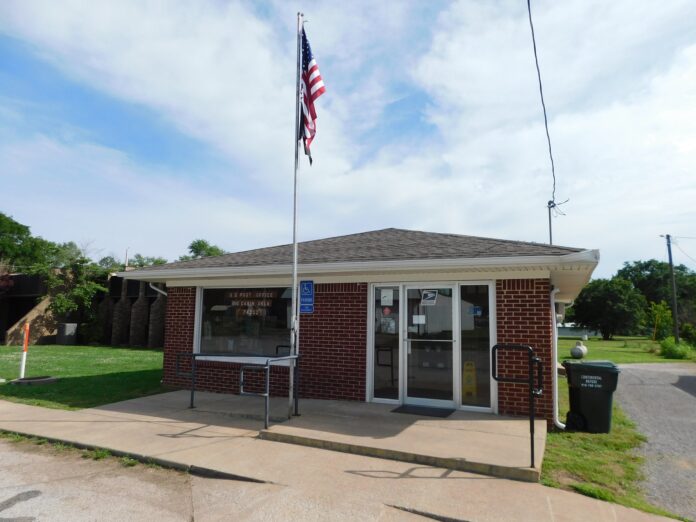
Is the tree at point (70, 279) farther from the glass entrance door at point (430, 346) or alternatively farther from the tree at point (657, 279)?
the tree at point (657, 279)

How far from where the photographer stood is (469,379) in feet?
23.9

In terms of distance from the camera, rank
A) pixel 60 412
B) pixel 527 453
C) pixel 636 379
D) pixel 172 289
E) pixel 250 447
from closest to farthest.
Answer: pixel 527 453, pixel 250 447, pixel 60 412, pixel 172 289, pixel 636 379

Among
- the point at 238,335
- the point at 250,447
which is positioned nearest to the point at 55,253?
the point at 238,335

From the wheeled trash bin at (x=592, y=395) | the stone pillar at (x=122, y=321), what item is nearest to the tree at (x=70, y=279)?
the stone pillar at (x=122, y=321)

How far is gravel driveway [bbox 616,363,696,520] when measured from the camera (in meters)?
4.40

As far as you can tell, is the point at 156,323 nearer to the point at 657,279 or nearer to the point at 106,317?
the point at 106,317

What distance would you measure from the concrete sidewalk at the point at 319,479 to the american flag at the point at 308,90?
169 inches

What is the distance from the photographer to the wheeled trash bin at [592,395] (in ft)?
21.2

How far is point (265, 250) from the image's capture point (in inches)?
423

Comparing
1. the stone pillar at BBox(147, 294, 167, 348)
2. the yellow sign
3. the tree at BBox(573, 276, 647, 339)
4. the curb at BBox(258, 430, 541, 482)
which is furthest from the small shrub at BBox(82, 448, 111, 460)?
the tree at BBox(573, 276, 647, 339)

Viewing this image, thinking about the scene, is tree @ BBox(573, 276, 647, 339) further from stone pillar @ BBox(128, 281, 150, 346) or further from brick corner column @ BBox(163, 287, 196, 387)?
brick corner column @ BBox(163, 287, 196, 387)

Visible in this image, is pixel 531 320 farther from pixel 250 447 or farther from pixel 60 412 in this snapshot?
pixel 60 412

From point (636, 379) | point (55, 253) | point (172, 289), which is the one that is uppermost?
point (55, 253)

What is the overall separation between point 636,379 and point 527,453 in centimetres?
1100
